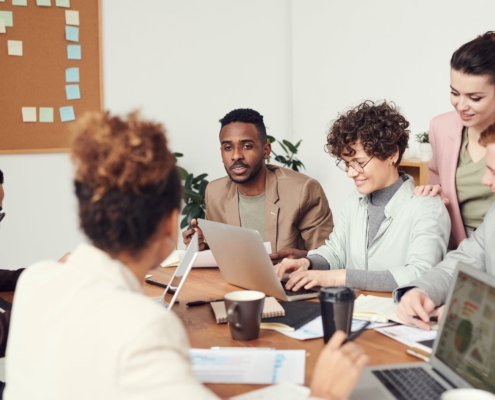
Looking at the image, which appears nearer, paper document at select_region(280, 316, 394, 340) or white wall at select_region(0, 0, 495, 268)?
paper document at select_region(280, 316, 394, 340)

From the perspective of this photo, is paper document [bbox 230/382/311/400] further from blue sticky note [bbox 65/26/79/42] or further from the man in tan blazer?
blue sticky note [bbox 65/26/79/42]

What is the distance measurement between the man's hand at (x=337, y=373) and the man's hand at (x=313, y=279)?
2.63 feet

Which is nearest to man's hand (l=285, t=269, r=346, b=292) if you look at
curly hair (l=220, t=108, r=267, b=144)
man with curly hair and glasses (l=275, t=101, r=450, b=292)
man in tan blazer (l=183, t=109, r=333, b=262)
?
man with curly hair and glasses (l=275, t=101, r=450, b=292)

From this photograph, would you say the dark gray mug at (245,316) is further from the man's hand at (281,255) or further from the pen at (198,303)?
the man's hand at (281,255)

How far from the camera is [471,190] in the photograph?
2.16 m

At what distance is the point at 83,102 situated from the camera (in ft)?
13.0

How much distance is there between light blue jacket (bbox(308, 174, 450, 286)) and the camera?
1785 mm

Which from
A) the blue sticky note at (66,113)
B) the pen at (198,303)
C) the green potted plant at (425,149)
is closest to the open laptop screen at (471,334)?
the pen at (198,303)

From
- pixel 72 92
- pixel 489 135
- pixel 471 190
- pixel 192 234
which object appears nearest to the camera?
pixel 489 135

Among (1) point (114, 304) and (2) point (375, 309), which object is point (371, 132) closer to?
(2) point (375, 309)

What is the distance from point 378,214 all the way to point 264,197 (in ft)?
2.35

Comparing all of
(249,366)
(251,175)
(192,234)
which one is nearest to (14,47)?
(251,175)

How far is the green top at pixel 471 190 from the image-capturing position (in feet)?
7.00

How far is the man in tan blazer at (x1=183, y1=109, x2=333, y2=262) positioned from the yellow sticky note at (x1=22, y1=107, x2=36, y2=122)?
1.71 meters
